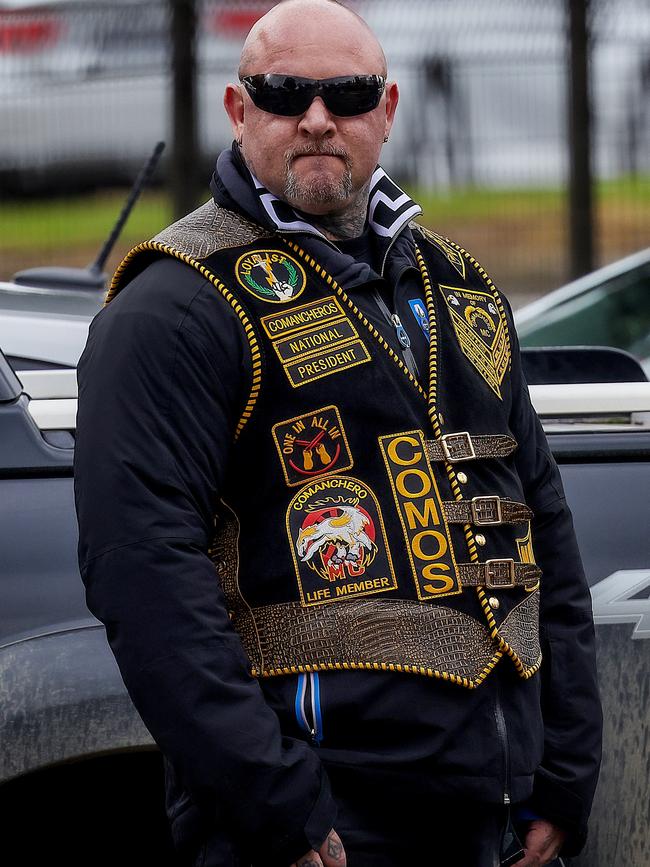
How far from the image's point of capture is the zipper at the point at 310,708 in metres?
1.76

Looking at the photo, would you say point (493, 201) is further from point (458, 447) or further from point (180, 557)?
point (180, 557)

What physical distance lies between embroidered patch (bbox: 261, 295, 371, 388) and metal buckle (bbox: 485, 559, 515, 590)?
320mm

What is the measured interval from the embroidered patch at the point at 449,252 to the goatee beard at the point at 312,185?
0.81 feet

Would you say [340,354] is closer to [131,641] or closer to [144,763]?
[131,641]

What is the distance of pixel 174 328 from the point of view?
5.67 feet

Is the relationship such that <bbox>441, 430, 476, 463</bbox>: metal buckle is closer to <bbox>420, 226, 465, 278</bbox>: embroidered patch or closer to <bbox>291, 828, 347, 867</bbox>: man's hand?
<bbox>420, 226, 465, 278</bbox>: embroidered patch

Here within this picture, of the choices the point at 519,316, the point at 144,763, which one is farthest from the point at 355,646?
the point at 519,316

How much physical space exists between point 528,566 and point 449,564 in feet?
0.52

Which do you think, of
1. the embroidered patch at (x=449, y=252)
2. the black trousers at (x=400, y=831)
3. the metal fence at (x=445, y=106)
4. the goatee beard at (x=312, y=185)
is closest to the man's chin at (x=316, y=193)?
the goatee beard at (x=312, y=185)

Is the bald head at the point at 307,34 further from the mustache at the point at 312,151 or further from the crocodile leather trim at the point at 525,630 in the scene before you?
the crocodile leather trim at the point at 525,630

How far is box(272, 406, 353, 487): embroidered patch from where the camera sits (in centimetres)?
177

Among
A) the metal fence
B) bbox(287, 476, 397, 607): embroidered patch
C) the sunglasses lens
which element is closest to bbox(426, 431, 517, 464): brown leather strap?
bbox(287, 476, 397, 607): embroidered patch

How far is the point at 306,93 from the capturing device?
1.87m

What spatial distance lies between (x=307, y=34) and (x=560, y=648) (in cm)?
93
